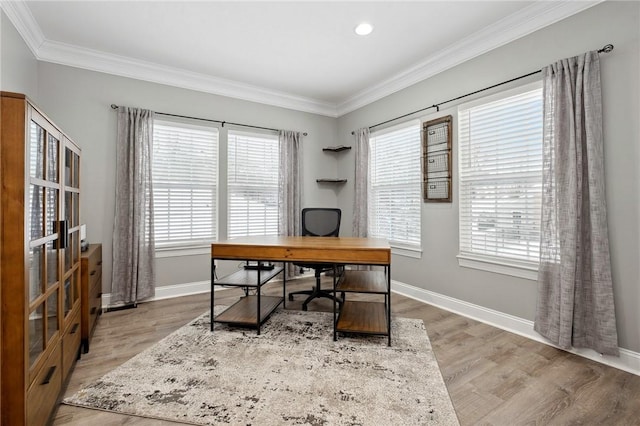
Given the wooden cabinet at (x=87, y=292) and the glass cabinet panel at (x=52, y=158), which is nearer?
the glass cabinet panel at (x=52, y=158)

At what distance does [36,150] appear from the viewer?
132 cm

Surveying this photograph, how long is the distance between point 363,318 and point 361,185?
213 centimetres

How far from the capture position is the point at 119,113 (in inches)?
129

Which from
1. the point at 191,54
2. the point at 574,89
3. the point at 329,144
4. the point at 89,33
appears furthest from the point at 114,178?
the point at 574,89

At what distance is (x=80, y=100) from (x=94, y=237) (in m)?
1.48

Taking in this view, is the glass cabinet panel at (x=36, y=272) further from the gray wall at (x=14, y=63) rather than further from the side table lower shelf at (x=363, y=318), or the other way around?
the side table lower shelf at (x=363, y=318)

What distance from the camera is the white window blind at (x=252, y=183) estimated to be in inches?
161

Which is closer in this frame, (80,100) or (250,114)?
(80,100)

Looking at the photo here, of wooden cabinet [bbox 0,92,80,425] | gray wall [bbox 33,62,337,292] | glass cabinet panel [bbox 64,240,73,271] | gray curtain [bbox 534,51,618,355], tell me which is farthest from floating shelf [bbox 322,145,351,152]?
glass cabinet panel [bbox 64,240,73,271]

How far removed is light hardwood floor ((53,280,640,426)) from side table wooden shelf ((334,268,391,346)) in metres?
0.43

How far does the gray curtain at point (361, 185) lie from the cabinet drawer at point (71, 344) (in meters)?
3.20

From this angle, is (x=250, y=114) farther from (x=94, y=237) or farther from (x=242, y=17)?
(x=94, y=237)

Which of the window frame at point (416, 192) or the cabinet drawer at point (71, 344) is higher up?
the window frame at point (416, 192)

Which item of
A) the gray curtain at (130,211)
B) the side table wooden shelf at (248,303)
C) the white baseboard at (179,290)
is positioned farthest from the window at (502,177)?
the gray curtain at (130,211)
